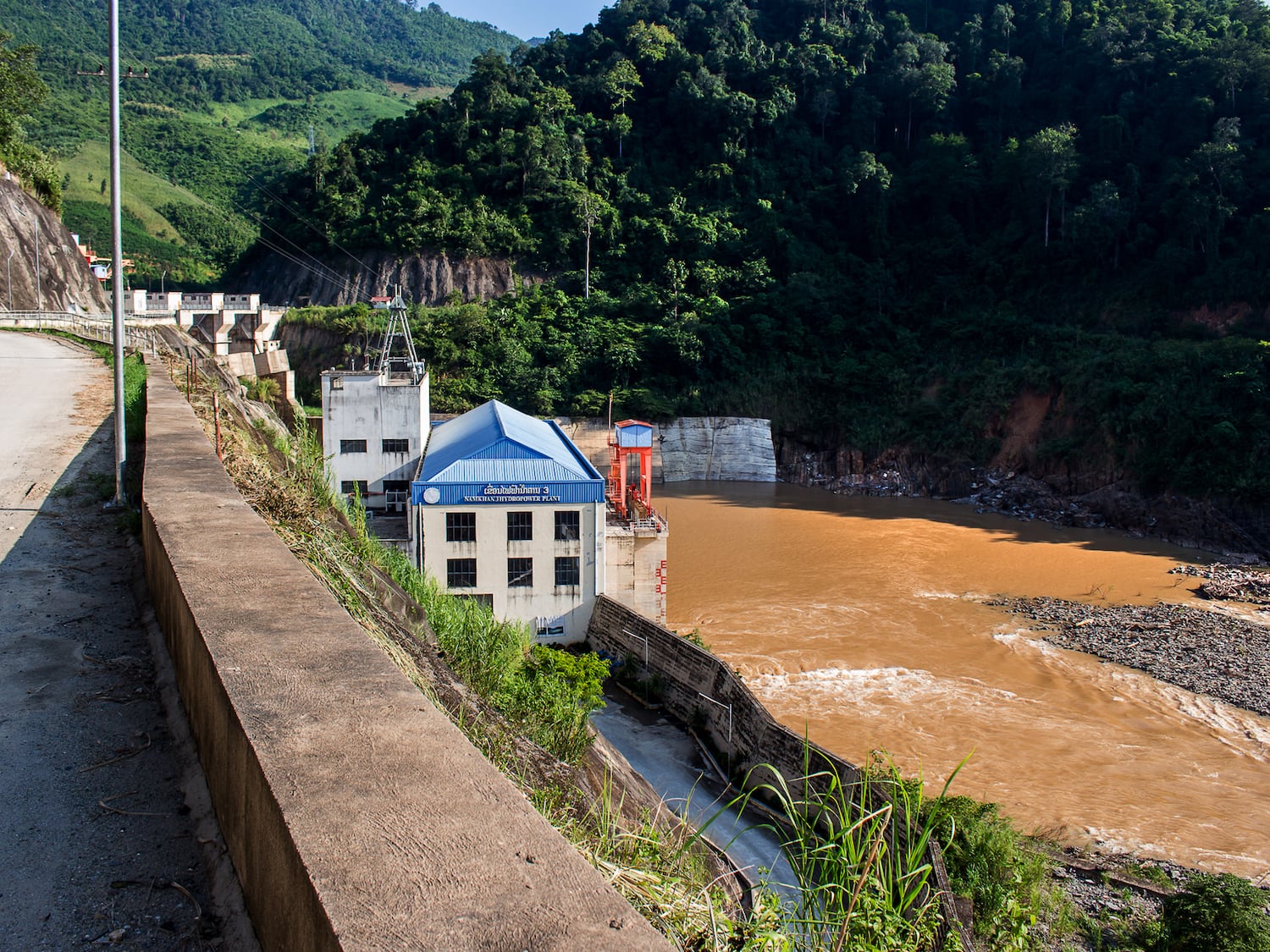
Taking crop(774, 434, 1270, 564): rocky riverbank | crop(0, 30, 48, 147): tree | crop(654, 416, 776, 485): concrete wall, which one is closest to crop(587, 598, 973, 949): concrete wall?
crop(774, 434, 1270, 564): rocky riverbank

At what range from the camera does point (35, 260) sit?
41.9m

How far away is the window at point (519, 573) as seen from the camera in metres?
22.3

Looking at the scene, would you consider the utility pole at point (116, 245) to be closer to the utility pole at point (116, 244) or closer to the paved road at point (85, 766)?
the utility pole at point (116, 244)

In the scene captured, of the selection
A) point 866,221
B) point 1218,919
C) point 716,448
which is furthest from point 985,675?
point 866,221

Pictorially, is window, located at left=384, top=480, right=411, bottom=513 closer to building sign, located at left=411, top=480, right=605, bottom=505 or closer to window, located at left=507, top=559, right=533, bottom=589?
building sign, located at left=411, top=480, right=605, bottom=505

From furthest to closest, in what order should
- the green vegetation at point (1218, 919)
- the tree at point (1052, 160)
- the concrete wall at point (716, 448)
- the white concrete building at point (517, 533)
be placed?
1. the tree at point (1052, 160)
2. the concrete wall at point (716, 448)
3. the white concrete building at point (517, 533)
4. the green vegetation at point (1218, 919)

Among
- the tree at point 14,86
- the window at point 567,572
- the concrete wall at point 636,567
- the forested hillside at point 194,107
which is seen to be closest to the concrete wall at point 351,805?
the window at point 567,572

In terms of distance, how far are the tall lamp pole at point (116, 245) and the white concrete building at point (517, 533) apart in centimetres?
1128

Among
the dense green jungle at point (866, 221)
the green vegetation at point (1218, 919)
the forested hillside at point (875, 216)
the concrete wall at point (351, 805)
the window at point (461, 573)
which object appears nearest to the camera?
the concrete wall at point (351, 805)

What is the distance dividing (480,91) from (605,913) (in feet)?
238

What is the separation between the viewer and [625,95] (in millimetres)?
69500

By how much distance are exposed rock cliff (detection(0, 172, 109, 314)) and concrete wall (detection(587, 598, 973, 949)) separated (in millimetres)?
31605

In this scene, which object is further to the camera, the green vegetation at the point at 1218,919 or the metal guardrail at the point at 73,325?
the metal guardrail at the point at 73,325

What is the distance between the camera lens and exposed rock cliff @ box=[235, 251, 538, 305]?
199 feet
